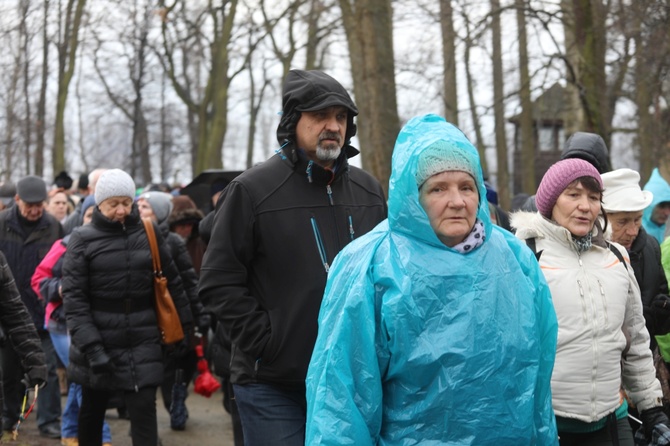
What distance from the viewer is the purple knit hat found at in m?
4.74

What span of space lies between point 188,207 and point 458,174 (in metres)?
7.05

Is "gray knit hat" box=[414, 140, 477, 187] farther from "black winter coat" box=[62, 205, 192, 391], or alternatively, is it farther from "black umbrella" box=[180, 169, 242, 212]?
"black umbrella" box=[180, 169, 242, 212]

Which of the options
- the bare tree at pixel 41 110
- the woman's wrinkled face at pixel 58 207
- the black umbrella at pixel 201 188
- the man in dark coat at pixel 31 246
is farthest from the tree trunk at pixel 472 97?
the bare tree at pixel 41 110

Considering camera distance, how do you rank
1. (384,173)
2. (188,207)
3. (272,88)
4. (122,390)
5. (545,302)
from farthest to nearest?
(272,88) → (384,173) → (188,207) → (122,390) → (545,302)

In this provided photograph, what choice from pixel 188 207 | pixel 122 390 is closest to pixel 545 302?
pixel 122 390

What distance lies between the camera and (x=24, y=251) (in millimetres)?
9438

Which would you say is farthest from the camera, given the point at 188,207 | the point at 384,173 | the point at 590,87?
the point at 384,173

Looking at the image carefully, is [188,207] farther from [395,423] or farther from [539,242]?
[395,423]

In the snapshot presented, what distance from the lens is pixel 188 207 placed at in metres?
10.2

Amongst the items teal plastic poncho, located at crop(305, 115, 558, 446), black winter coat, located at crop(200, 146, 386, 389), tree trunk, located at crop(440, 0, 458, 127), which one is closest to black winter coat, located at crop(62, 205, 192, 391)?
black winter coat, located at crop(200, 146, 386, 389)

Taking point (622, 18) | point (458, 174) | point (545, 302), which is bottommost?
point (545, 302)

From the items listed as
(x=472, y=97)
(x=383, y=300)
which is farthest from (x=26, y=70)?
(x=383, y=300)

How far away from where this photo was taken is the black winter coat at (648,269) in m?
5.69

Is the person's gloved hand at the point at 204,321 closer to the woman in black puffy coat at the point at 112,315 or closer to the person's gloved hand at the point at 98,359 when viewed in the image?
the woman in black puffy coat at the point at 112,315
